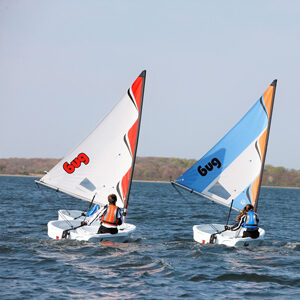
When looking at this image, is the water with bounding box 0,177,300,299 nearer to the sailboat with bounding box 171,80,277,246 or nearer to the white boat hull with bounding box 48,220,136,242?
the white boat hull with bounding box 48,220,136,242

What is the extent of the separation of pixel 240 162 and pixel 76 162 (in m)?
6.28

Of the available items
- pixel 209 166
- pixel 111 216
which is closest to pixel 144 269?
pixel 111 216

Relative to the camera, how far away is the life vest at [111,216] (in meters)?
16.9

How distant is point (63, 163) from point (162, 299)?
9.57 meters

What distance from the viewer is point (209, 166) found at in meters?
19.9

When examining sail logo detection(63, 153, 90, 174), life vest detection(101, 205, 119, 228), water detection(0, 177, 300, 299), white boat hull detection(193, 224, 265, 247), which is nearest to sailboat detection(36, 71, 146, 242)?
sail logo detection(63, 153, 90, 174)

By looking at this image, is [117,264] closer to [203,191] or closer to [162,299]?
[162,299]

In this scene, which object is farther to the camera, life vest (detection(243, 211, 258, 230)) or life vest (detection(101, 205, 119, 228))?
life vest (detection(243, 211, 258, 230))

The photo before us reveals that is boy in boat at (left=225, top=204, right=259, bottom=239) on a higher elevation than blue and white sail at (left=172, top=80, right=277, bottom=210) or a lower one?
lower

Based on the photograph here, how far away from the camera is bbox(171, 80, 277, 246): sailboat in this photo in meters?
19.8

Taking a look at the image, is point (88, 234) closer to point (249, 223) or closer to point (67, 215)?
point (249, 223)

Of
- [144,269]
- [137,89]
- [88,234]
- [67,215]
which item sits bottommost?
[144,269]

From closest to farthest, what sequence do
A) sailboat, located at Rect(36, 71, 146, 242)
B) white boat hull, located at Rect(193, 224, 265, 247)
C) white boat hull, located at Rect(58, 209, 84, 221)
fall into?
white boat hull, located at Rect(193, 224, 265, 247)
sailboat, located at Rect(36, 71, 146, 242)
white boat hull, located at Rect(58, 209, 84, 221)

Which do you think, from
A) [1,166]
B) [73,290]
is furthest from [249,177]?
[1,166]
